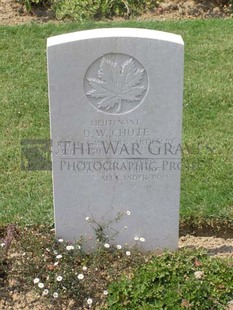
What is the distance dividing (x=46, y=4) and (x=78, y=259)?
527cm

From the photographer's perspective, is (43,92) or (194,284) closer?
(194,284)

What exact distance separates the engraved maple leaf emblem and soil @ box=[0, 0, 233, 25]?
4756mm

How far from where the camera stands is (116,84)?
4.16 metres

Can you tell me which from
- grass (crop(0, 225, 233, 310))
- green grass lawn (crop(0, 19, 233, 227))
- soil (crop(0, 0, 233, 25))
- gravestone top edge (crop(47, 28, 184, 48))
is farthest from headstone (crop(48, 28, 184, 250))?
soil (crop(0, 0, 233, 25))

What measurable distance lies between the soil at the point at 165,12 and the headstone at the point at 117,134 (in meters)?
4.68

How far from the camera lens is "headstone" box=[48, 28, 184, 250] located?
4.05 meters

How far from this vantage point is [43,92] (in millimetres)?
6906

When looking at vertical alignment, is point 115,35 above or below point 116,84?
above

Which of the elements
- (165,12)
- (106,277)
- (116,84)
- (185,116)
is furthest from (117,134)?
(165,12)

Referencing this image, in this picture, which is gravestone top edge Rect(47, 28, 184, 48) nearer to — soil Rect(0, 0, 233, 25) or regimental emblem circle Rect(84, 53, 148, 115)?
regimental emblem circle Rect(84, 53, 148, 115)

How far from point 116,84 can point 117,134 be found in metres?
0.32

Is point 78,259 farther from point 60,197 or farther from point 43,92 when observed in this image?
point 43,92

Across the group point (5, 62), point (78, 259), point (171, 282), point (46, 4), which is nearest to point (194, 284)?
point (171, 282)

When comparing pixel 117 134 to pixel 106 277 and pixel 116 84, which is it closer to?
pixel 116 84
